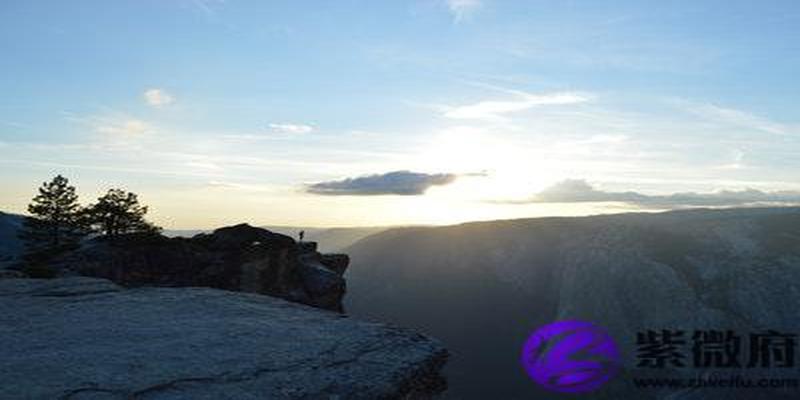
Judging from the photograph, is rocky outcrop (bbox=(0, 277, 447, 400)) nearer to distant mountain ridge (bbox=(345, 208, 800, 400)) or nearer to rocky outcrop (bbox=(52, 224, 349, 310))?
rocky outcrop (bbox=(52, 224, 349, 310))

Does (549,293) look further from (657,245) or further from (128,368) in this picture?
(128,368)

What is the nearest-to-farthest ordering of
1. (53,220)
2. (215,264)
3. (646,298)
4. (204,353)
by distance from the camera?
(204,353)
(215,264)
(53,220)
(646,298)

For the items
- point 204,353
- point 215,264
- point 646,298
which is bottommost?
point 646,298

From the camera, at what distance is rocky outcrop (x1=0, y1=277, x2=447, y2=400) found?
969cm

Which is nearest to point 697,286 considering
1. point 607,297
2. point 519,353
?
point 607,297

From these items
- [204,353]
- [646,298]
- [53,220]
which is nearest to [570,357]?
[646,298]

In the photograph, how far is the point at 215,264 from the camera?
45.0 meters

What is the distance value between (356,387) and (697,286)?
165762 millimetres

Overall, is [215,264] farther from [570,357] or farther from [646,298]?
[570,357]

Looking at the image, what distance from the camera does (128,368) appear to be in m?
10.3

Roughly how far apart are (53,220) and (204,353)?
61.0 m

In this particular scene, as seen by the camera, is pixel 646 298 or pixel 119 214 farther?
pixel 646 298

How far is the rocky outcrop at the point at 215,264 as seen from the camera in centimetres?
4231

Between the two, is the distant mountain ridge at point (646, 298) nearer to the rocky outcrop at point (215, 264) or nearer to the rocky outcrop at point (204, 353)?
the rocky outcrop at point (215, 264)
